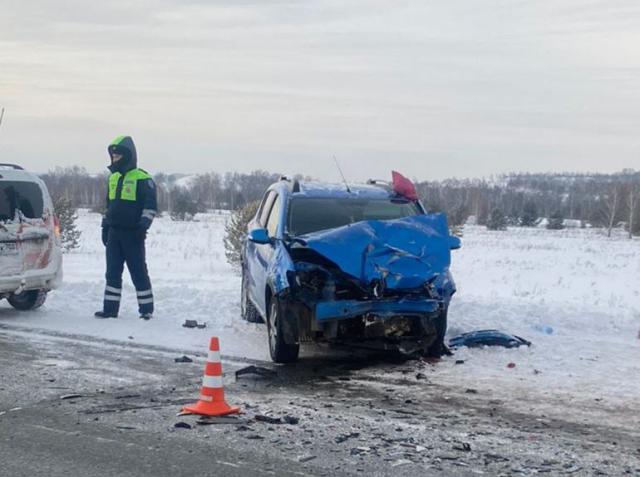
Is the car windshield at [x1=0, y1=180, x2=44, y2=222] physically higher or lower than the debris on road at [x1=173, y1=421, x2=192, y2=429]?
higher

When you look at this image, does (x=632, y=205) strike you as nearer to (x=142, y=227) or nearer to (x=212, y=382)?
(x=142, y=227)

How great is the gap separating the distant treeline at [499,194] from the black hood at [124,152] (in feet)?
192

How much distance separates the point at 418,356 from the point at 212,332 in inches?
110

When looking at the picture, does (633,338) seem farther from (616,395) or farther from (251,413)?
(251,413)

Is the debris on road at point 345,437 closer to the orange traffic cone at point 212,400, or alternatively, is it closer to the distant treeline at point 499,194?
the orange traffic cone at point 212,400

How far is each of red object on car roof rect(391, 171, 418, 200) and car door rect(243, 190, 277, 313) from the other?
1485 mm

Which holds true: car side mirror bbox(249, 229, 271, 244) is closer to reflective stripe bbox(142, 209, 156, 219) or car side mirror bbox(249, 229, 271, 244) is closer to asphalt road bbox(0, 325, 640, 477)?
asphalt road bbox(0, 325, 640, 477)

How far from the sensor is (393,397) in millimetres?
6527

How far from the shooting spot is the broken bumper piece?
24.3 ft

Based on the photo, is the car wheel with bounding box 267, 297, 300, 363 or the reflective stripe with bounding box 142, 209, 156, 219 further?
the reflective stripe with bounding box 142, 209, 156, 219

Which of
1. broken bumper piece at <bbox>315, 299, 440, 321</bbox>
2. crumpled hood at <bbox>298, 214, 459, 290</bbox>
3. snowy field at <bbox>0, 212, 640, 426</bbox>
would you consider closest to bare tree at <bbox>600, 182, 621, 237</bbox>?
snowy field at <bbox>0, 212, 640, 426</bbox>

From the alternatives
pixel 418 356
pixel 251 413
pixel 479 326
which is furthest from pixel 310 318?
pixel 479 326

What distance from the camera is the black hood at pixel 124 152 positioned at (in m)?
10.2

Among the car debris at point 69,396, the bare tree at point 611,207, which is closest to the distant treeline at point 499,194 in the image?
the bare tree at point 611,207
